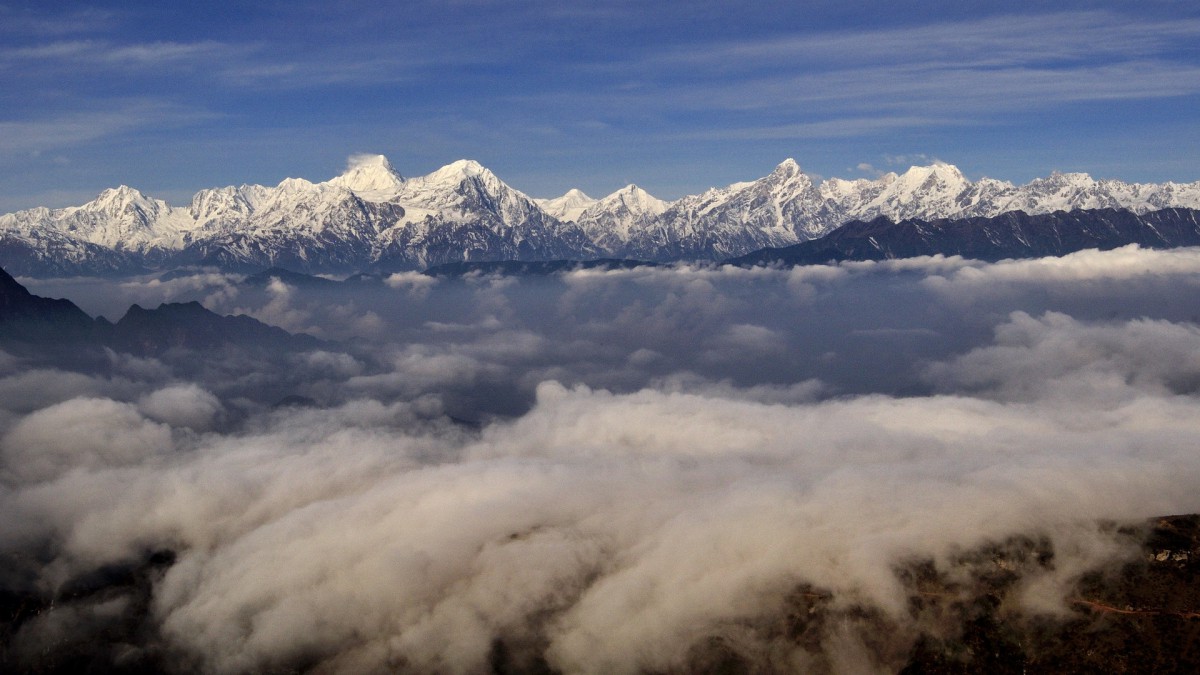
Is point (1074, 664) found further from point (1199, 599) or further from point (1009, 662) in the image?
point (1199, 599)

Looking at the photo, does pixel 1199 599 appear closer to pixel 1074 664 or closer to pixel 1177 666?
pixel 1177 666

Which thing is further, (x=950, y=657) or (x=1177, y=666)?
(x=950, y=657)

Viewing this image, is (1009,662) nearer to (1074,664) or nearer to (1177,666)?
(1074,664)

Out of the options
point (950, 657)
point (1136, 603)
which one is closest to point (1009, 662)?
point (950, 657)

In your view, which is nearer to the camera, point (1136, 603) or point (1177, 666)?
point (1177, 666)

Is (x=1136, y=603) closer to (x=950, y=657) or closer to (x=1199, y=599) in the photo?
(x=1199, y=599)

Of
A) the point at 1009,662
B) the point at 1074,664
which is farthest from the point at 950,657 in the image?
the point at 1074,664

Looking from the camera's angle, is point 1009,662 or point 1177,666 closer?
point 1177,666
